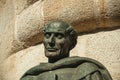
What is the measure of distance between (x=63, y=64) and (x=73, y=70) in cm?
5

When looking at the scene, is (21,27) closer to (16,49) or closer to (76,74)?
(16,49)

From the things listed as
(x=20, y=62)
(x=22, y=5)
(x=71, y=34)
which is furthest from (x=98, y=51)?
(x=71, y=34)

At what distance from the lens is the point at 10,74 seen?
4.12 meters

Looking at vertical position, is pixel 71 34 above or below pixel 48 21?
above

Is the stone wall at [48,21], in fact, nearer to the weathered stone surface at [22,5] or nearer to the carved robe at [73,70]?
the weathered stone surface at [22,5]

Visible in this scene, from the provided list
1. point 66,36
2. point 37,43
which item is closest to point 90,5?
point 37,43

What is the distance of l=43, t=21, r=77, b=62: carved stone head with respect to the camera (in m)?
2.54

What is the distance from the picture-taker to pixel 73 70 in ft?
8.16

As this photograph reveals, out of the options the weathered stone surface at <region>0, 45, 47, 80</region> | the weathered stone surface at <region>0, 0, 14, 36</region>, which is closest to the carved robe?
the weathered stone surface at <region>0, 45, 47, 80</region>

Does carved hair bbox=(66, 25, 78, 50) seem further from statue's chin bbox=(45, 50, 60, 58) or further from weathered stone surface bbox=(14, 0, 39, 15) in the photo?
weathered stone surface bbox=(14, 0, 39, 15)

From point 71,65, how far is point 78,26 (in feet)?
4.02

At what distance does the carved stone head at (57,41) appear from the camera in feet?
8.32

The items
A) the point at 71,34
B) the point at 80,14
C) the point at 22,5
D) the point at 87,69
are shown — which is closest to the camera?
the point at 87,69

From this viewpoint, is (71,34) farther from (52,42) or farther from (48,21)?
(48,21)
